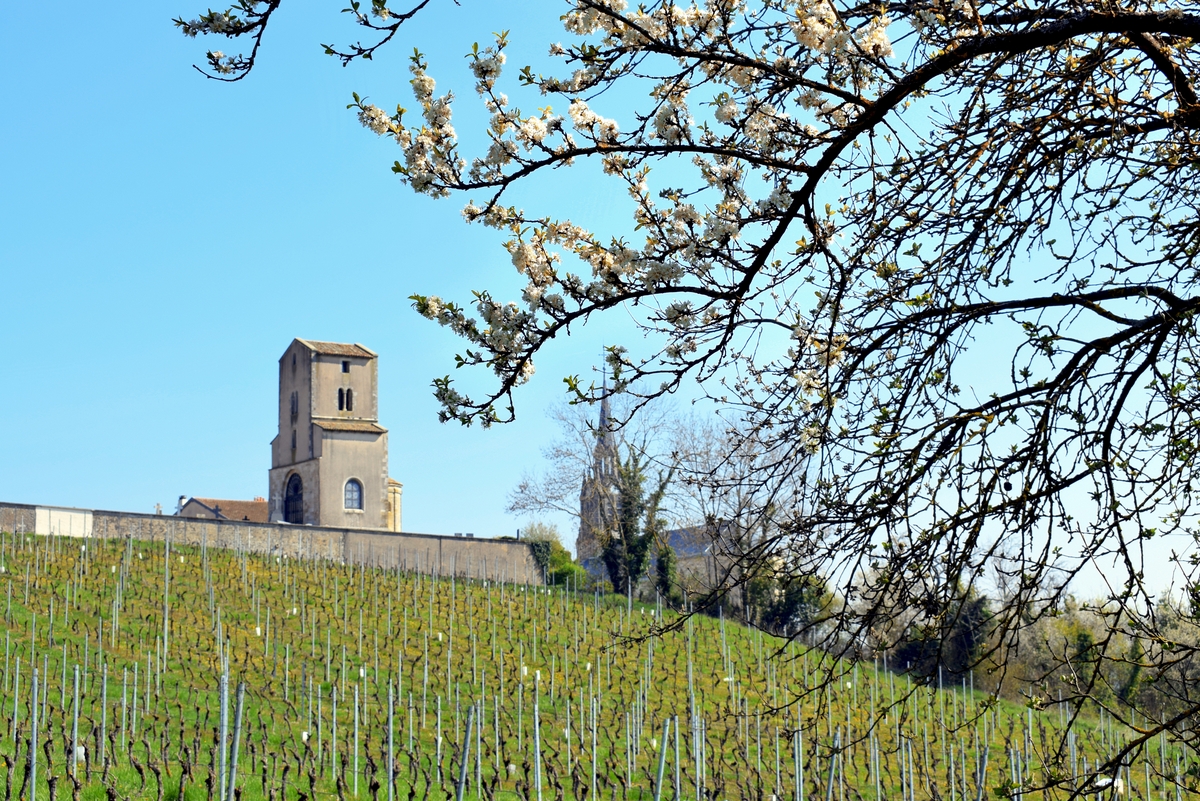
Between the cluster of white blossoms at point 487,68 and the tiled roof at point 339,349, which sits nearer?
the cluster of white blossoms at point 487,68

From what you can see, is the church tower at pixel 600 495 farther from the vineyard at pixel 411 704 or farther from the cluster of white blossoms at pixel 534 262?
the cluster of white blossoms at pixel 534 262

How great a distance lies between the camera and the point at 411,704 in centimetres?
1263

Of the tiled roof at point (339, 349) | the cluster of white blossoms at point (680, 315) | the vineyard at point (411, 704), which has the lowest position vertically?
the vineyard at point (411, 704)

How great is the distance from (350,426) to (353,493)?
86.5 inches

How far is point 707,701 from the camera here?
1716 centimetres

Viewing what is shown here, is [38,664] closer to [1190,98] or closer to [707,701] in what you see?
[707,701]

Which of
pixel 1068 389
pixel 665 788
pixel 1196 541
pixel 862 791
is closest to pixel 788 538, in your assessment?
pixel 1068 389


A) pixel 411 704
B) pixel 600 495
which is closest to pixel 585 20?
pixel 411 704

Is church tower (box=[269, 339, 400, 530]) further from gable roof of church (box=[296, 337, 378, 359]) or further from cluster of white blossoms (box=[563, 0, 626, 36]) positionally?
cluster of white blossoms (box=[563, 0, 626, 36])

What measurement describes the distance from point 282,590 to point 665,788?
11.5m

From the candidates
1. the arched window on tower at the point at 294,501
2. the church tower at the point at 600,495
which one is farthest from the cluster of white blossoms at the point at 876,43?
the arched window on tower at the point at 294,501

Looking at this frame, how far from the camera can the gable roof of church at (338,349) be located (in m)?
38.8

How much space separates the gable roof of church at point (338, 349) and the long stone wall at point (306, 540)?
1065cm

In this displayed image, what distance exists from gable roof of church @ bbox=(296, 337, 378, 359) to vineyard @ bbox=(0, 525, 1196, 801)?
46.3 feet
